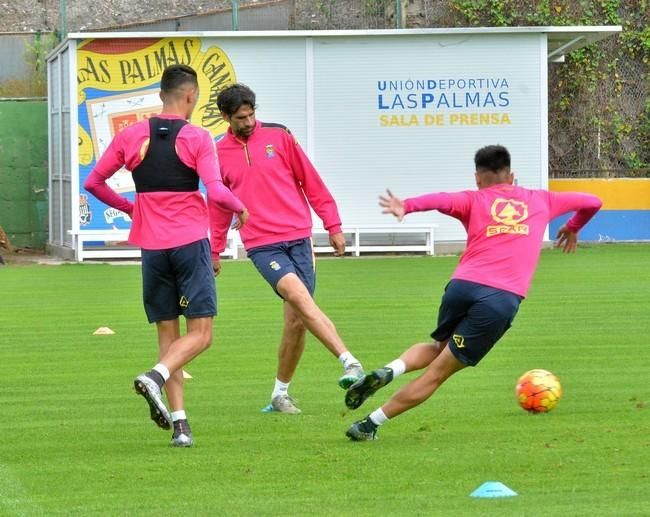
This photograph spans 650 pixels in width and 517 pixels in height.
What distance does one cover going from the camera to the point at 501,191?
8234mm

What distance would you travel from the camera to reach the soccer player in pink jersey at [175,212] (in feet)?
27.2

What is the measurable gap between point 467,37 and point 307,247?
20314 millimetres

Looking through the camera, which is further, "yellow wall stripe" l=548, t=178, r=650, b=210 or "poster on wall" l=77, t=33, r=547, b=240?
"yellow wall stripe" l=548, t=178, r=650, b=210

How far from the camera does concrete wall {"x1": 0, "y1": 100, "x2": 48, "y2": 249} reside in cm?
3161

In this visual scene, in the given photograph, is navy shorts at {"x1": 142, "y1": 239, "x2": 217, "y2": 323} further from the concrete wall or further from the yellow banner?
the concrete wall

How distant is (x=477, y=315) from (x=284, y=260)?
1945 mm

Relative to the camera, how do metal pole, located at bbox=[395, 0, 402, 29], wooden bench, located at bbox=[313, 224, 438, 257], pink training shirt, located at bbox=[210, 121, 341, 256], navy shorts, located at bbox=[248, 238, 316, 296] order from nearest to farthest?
navy shorts, located at bbox=[248, 238, 316, 296], pink training shirt, located at bbox=[210, 121, 341, 256], wooden bench, located at bbox=[313, 224, 438, 257], metal pole, located at bbox=[395, 0, 402, 29]

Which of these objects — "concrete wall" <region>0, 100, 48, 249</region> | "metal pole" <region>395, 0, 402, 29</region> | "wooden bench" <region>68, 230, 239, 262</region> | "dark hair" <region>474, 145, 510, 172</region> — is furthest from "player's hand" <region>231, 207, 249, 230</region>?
"metal pole" <region>395, 0, 402, 29</region>

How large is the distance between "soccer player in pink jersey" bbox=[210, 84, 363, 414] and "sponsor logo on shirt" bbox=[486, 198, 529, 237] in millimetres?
1662

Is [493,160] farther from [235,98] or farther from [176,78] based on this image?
[235,98]

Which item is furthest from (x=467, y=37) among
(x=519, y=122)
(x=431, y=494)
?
(x=431, y=494)

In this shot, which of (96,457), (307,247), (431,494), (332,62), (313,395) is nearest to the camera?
(431,494)

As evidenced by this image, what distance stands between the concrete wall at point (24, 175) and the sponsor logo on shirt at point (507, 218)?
2468 cm

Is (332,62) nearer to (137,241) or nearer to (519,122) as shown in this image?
(519,122)
